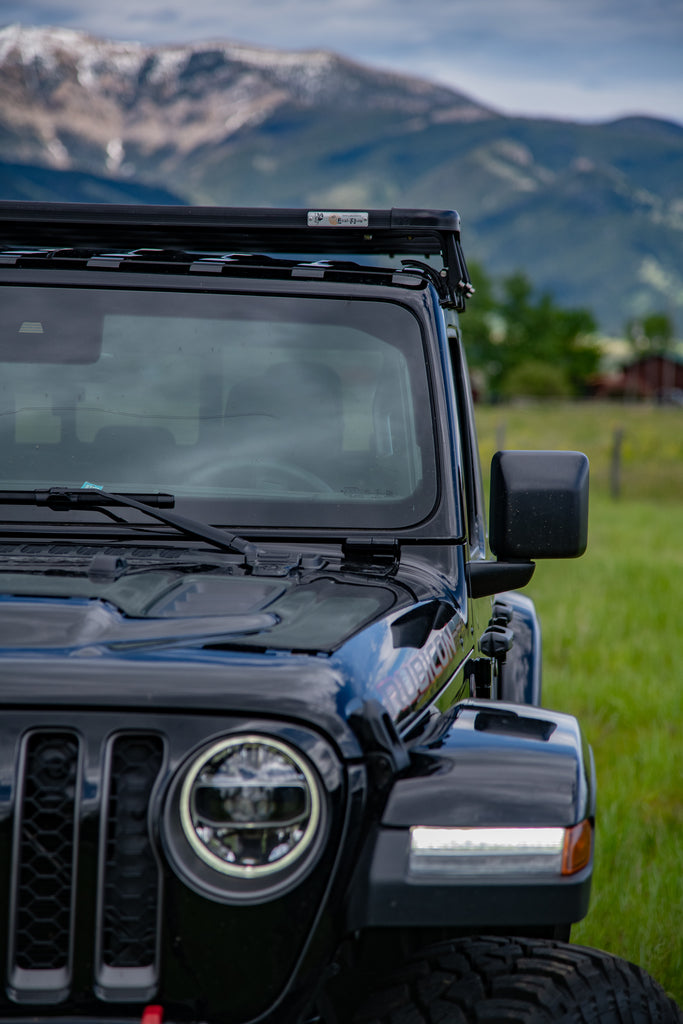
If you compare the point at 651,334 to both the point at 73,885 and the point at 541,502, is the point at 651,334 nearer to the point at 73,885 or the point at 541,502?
the point at 541,502

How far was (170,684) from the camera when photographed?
166 centimetres

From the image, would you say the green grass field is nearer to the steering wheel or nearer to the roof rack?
the steering wheel

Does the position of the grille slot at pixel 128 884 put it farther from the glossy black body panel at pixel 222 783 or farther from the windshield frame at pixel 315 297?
the windshield frame at pixel 315 297

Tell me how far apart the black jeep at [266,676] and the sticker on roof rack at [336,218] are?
0.27m

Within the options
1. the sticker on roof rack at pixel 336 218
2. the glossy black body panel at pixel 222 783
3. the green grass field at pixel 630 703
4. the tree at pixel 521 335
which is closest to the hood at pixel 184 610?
the glossy black body panel at pixel 222 783

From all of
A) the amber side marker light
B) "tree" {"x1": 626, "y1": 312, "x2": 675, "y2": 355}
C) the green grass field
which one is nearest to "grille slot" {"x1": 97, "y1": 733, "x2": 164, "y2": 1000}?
the amber side marker light

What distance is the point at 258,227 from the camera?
126 inches

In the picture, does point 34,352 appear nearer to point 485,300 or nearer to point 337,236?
point 337,236

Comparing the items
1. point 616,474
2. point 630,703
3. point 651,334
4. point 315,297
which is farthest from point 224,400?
point 651,334

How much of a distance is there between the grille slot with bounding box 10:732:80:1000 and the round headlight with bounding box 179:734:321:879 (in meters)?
0.17

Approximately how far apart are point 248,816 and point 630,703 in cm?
526

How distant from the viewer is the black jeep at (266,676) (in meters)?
1.61

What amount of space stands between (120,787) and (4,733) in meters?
0.18

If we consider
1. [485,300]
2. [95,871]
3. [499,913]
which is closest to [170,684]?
[95,871]
